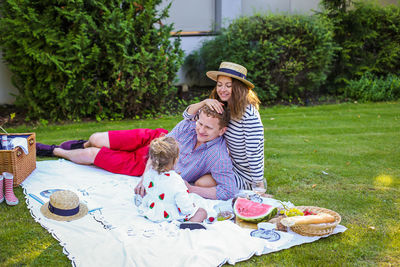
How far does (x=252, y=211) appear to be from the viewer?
3705 mm

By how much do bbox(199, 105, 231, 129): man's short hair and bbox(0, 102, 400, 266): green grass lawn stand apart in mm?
1020

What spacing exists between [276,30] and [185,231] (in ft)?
21.9

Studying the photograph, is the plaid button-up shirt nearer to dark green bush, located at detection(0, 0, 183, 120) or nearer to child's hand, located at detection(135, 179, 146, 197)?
child's hand, located at detection(135, 179, 146, 197)

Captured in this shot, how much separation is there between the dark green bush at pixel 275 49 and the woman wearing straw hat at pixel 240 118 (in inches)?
185

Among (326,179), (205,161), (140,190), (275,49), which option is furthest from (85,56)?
(326,179)

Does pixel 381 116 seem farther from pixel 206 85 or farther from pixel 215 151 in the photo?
pixel 215 151

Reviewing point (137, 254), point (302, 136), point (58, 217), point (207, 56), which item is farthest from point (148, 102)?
point (137, 254)

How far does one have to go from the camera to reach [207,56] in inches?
367

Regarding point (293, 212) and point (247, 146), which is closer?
point (293, 212)

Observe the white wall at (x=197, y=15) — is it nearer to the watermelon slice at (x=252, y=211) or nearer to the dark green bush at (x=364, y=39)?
the dark green bush at (x=364, y=39)

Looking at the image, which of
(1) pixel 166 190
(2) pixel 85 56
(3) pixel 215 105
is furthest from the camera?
(2) pixel 85 56

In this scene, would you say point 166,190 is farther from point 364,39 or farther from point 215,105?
point 364,39

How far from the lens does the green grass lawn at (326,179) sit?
319 centimetres

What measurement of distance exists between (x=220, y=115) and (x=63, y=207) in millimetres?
1756
